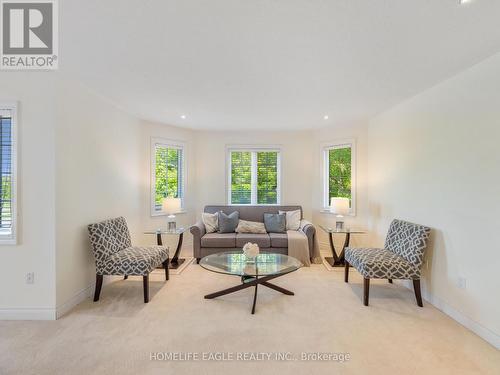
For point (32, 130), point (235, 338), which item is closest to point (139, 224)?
point (32, 130)

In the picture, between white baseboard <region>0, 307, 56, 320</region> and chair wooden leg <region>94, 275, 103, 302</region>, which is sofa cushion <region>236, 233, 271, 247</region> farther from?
white baseboard <region>0, 307, 56, 320</region>

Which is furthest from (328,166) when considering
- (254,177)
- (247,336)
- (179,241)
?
(247,336)

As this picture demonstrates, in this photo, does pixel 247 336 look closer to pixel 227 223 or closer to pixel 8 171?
pixel 227 223

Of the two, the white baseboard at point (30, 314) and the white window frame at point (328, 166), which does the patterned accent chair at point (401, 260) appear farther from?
the white baseboard at point (30, 314)

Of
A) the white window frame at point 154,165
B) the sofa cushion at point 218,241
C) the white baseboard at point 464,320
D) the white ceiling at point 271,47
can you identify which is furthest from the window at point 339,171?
the white window frame at point 154,165

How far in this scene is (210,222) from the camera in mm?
4762

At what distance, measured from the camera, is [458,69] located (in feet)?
8.05

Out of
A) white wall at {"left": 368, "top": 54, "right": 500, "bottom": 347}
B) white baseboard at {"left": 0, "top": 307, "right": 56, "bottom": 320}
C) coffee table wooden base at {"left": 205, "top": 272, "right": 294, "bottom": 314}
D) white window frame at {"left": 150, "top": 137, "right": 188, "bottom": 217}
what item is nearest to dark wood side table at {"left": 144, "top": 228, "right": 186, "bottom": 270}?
white window frame at {"left": 150, "top": 137, "right": 188, "bottom": 217}

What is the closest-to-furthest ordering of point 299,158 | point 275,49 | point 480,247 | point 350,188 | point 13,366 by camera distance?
point 13,366 → point 275,49 → point 480,247 → point 350,188 → point 299,158

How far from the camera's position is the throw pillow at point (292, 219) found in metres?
4.90

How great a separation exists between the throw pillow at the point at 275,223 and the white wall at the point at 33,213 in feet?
10.9

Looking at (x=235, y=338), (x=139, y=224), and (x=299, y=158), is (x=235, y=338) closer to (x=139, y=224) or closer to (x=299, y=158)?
(x=139, y=224)

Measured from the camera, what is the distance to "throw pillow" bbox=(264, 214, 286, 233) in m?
4.73

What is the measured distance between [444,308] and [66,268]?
4.20 m
